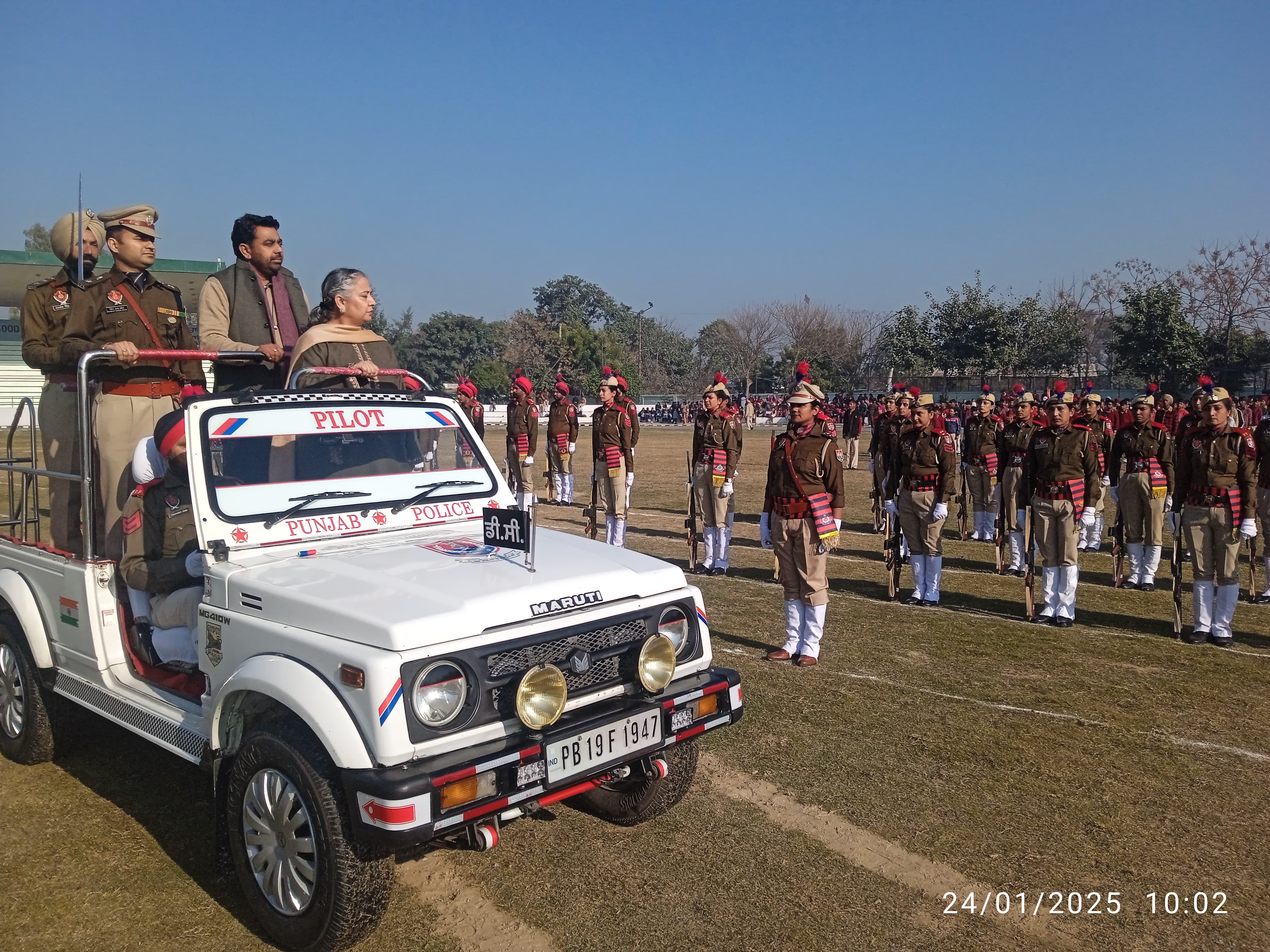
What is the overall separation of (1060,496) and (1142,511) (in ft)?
9.19

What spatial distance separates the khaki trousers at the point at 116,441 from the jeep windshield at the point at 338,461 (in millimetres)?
826

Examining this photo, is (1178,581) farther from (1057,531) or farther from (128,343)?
(128,343)

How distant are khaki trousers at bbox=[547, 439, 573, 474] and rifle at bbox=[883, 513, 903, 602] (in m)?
9.18

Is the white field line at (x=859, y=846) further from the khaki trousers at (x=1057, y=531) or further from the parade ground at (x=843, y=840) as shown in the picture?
the khaki trousers at (x=1057, y=531)

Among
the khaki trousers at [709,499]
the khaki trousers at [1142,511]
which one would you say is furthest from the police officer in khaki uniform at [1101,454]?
the khaki trousers at [709,499]

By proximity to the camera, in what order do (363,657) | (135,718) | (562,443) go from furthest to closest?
1. (562,443)
2. (135,718)
3. (363,657)

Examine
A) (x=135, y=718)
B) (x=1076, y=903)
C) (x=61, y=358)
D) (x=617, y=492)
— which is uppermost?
(x=61, y=358)

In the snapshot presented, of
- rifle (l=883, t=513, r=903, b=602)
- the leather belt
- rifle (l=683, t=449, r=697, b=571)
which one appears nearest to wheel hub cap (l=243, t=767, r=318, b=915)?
the leather belt

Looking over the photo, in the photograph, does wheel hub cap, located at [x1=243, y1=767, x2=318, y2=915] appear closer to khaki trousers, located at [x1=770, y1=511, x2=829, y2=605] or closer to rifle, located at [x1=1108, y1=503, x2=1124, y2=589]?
khaki trousers, located at [x1=770, y1=511, x2=829, y2=605]

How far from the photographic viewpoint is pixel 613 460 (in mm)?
13188

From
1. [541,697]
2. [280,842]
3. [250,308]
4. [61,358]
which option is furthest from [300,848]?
[250,308]

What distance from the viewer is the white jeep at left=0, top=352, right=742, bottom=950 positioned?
3256 millimetres

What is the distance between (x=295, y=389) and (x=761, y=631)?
15.9 feet

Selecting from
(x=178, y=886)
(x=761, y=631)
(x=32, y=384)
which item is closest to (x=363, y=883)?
(x=178, y=886)
